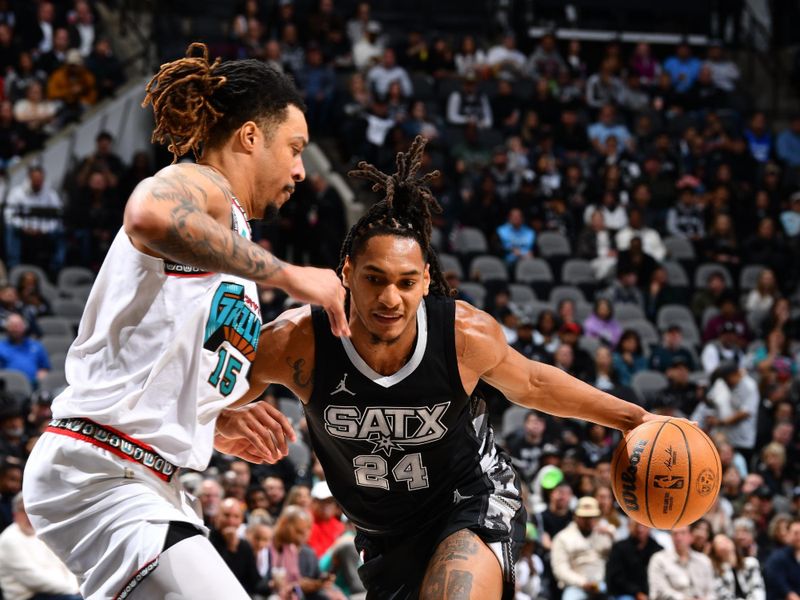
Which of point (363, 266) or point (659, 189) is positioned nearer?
point (363, 266)

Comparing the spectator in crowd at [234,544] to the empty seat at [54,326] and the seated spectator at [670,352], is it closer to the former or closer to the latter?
the empty seat at [54,326]

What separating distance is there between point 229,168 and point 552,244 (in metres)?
10.5

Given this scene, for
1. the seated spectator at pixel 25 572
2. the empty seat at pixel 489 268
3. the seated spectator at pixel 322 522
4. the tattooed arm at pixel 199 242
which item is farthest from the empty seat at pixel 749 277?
the tattooed arm at pixel 199 242

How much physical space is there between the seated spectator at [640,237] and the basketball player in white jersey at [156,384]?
36.2ft

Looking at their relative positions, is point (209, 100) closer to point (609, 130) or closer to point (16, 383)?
point (16, 383)

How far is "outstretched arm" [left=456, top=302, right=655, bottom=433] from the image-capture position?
13.6ft

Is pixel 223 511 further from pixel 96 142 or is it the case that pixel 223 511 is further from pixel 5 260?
pixel 96 142

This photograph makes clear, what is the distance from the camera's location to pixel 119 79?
46.6 ft

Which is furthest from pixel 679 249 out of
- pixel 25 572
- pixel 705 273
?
pixel 25 572

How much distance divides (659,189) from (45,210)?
760 cm

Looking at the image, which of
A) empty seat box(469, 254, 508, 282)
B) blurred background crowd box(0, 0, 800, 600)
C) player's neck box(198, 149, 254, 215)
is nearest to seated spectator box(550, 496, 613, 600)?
blurred background crowd box(0, 0, 800, 600)

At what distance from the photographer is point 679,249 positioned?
14.2 m

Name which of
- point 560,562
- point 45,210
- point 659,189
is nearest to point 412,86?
point 659,189

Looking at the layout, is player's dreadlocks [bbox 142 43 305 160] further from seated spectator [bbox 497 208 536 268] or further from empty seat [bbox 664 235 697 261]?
empty seat [bbox 664 235 697 261]
